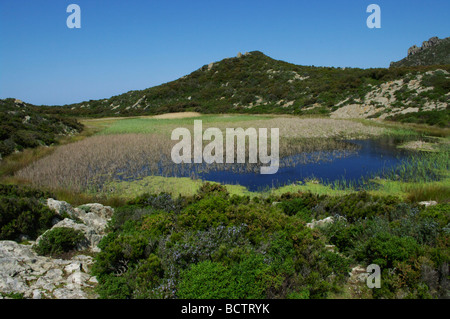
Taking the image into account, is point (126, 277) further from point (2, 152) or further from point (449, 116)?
point (449, 116)

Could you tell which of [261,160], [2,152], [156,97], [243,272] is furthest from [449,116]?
[156,97]

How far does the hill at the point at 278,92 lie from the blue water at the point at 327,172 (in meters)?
24.9

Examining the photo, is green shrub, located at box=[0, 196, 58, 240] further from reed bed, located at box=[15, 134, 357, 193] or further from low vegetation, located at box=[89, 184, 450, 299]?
reed bed, located at box=[15, 134, 357, 193]

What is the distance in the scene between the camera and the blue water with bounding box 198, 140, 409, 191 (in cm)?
1401

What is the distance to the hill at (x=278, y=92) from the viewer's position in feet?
143

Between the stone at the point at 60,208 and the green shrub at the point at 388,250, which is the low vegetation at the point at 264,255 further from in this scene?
the stone at the point at 60,208

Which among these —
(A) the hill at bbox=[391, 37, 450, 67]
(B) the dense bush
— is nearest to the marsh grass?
(B) the dense bush

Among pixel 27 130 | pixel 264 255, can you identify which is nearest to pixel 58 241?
pixel 264 255

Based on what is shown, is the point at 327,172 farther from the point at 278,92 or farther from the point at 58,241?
the point at 278,92

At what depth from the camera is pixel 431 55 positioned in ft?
317

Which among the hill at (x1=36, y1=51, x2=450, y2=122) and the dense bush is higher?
the hill at (x1=36, y1=51, x2=450, y2=122)

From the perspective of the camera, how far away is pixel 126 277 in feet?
17.8

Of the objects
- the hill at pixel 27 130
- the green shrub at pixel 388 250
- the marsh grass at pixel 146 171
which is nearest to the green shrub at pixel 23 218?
the marsh grass at pixel 146 171

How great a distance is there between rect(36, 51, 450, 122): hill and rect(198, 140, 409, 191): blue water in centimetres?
2490
